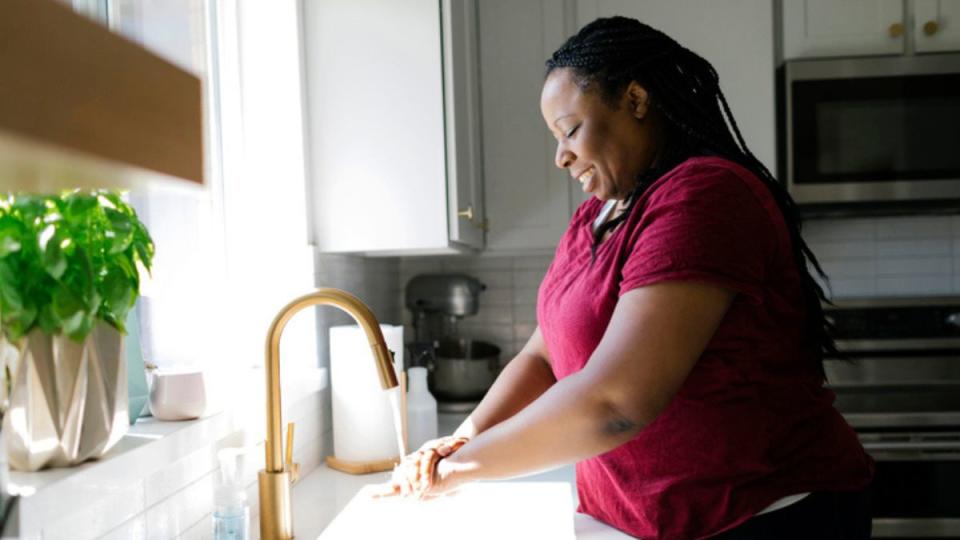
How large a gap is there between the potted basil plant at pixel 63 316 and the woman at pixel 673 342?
439 mm

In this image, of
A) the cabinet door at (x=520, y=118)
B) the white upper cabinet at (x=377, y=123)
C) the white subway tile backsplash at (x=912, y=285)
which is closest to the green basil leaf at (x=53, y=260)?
the white upper cabinet at (x=377, y=123)

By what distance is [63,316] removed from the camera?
85cm

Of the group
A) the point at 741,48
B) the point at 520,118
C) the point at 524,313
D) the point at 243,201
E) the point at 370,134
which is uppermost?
the point at 741,48

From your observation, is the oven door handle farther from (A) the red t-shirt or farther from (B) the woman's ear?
(B) the woman's ear

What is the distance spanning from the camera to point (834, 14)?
2.45m

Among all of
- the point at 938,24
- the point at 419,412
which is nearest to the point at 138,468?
the point at 419,412

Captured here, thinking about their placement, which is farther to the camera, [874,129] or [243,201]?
[874,129]

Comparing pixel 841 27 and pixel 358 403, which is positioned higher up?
pixel 841 27

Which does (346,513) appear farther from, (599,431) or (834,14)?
(834,14)

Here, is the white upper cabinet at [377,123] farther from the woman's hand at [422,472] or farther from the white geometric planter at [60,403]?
the white geometric planter at [60,403]

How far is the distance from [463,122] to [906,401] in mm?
1500

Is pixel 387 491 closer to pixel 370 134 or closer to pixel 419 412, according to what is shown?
pixel 419 412

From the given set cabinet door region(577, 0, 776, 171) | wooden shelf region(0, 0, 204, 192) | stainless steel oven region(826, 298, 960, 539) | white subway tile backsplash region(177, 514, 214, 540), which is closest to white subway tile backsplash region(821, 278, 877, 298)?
Result: stainless steel oven region(826, 298, 960, 539)

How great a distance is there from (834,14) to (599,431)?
6.52 ft
